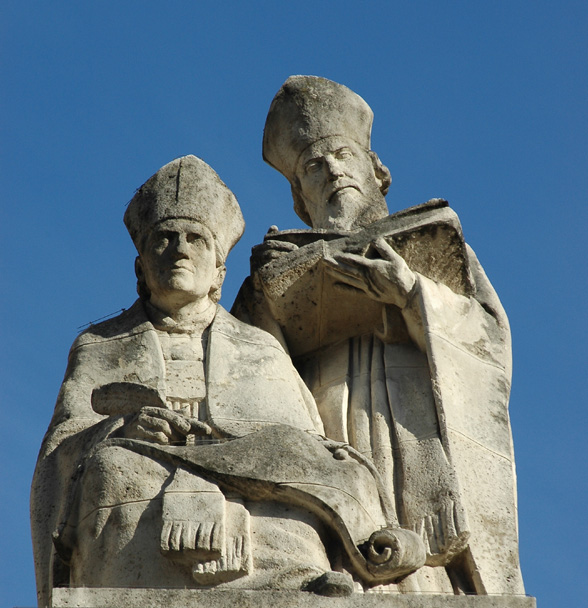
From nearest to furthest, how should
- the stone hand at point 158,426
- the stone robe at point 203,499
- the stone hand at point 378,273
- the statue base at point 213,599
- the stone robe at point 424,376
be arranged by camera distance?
the statue base at point 213,599 → the stone robe at point 203,499 → the stone hand at point 158,426 → the stone robe at point 424,376 → the stone hand at point 378,273

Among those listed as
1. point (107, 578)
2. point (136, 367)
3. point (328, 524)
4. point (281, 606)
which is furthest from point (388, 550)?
point (136, 367)

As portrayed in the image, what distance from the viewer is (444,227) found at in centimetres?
1153

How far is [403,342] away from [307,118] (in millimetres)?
1977

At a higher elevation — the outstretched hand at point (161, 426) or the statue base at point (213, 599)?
the outstretched hand at point (161, 426)

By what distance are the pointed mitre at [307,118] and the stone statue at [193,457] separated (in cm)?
117

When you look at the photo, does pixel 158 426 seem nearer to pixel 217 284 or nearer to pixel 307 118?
pixel 217 284

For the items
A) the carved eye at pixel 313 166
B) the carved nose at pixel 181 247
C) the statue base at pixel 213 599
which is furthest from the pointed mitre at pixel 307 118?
the statue base at pixel 213 599

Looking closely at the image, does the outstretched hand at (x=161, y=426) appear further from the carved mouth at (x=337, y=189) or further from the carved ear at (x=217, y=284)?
the carved mouth at (x=337, y=189)

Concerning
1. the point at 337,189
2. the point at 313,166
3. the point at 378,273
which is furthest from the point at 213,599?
the point at 313,166

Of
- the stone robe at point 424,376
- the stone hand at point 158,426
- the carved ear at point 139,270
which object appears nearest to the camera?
the stone hand at point 158,426

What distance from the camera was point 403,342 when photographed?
1160 cm

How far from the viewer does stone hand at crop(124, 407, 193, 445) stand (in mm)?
9992

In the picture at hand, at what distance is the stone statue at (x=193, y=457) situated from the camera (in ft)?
31.0

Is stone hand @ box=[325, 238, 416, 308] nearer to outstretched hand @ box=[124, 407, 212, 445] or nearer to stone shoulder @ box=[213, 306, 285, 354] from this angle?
stone shoulder @ box=[213, 306, 285, 354]
